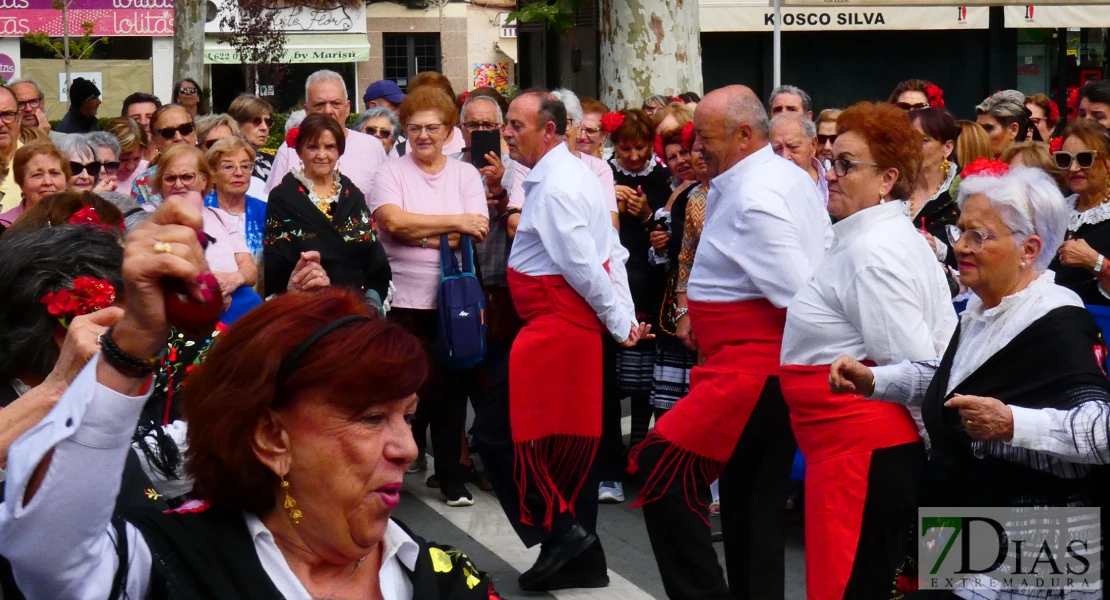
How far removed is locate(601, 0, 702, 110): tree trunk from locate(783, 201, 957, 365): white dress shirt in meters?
8.05

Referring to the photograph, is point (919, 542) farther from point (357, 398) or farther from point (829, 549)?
point (357, 398)

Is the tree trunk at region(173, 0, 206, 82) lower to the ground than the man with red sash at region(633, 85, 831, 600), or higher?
higher

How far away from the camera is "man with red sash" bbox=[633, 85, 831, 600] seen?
4.97 meters

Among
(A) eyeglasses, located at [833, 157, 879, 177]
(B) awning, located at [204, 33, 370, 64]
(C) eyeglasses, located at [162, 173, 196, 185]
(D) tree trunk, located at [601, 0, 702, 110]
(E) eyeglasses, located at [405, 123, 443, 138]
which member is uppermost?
(B) awning, located at [204, 33, 370, 64]

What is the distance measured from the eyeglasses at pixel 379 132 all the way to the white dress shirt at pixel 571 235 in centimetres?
369

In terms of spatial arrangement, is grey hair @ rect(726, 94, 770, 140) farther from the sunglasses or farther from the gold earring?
the sunglasses

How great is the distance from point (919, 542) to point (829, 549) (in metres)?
0.53

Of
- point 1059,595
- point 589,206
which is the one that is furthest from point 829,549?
point 589,206

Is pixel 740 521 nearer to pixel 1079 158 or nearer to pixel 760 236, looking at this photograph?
pixel 760 236

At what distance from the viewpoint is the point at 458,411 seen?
24.9 ft

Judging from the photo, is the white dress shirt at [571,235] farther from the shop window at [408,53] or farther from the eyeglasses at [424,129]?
the shop window at [408,53]

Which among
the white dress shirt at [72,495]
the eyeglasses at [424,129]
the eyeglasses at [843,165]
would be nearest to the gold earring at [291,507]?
the white dress shirt at [72,495]

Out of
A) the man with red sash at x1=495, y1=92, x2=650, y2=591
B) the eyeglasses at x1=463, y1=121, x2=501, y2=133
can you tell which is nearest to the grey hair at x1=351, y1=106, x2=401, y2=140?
the eyeglasses at x1=463, y1=121, x2=501, y2=133

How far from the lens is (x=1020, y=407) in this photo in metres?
3.55
